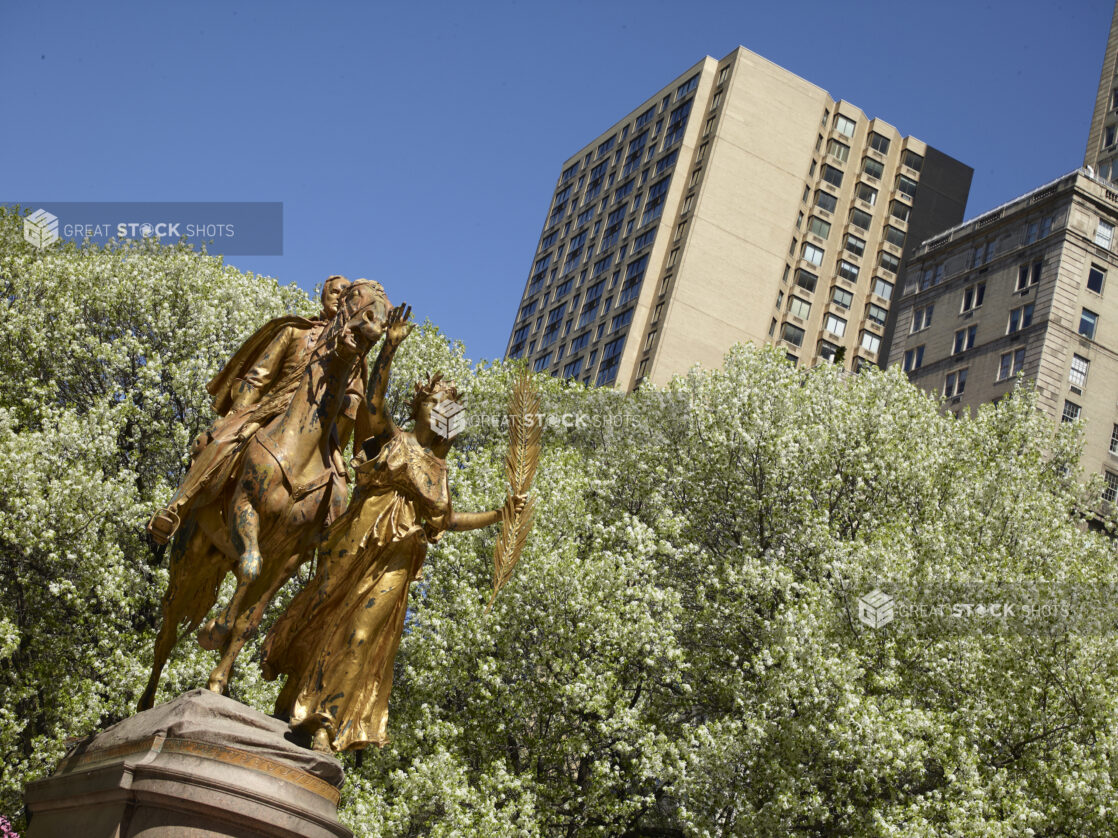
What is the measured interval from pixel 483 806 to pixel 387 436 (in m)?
12.6

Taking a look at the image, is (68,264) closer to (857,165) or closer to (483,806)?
(483,806)

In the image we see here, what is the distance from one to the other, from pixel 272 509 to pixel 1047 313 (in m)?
57.4

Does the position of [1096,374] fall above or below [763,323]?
below

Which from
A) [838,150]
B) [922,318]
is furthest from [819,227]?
[922,318]

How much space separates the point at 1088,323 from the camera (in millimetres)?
61156

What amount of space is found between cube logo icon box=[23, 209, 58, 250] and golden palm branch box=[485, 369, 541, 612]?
28.5 m

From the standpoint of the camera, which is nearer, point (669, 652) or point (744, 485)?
point (669, 652)

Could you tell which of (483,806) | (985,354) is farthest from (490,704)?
(985,354)

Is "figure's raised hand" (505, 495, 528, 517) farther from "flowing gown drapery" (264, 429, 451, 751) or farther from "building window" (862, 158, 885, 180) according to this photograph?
"building window" (862, 158, 885, 180)

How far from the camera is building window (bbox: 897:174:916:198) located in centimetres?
9156

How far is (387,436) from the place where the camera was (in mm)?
11039

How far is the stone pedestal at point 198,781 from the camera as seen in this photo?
26.9ft

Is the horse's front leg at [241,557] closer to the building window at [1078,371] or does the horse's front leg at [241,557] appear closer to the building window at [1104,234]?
the building window at [1078,371]

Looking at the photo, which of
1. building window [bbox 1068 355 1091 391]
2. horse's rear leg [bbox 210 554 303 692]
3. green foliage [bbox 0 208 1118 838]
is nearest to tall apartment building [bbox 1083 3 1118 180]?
building window [bbox 1068 355 1091 391]
